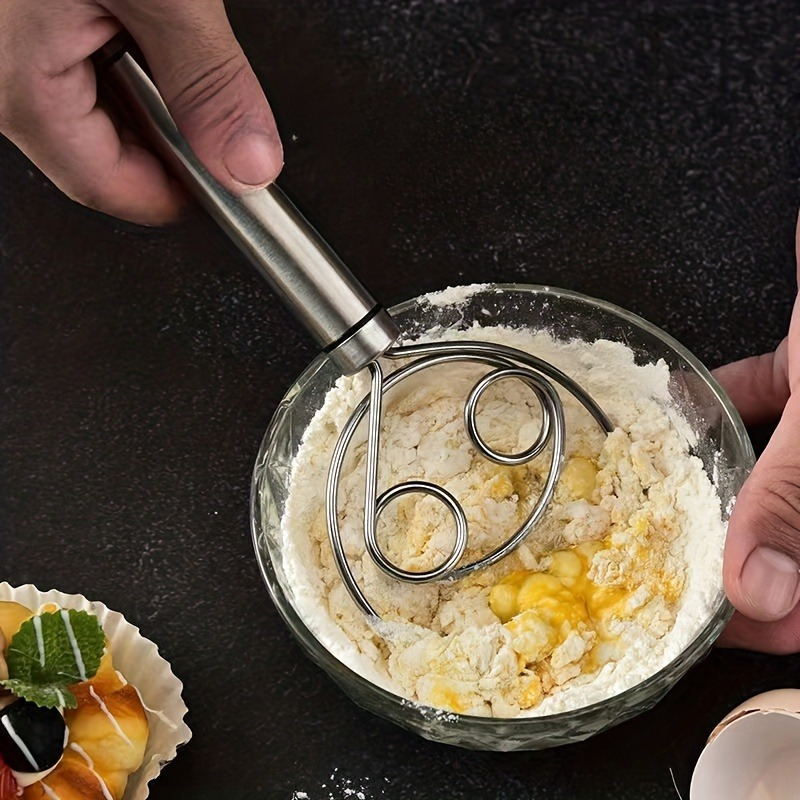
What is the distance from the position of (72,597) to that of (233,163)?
36 cm

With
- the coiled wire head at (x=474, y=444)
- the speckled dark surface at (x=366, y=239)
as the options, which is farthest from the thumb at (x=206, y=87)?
the speckled dark surface at (x=366, y=239)

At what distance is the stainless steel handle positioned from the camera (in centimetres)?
60

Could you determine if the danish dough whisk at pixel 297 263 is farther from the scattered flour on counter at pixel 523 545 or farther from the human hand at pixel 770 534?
the human hand at pixel 770 534

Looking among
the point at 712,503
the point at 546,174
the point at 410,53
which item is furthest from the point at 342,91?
the point at 712,503

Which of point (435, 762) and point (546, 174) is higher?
point (546, 174)

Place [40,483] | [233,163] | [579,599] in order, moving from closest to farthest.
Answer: [233,163] → [579,599] → [40,483]

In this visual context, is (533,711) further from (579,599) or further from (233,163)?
(233,163)

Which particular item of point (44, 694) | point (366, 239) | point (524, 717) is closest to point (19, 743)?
Answer: point (44, 694)

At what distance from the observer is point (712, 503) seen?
72 cm

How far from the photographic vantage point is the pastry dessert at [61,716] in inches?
26.0

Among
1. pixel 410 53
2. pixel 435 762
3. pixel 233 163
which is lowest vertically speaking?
pixel 435 762

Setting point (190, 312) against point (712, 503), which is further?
point (190, 312)

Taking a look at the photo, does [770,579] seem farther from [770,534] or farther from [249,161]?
[249,161]

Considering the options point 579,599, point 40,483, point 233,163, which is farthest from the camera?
point 40,483
